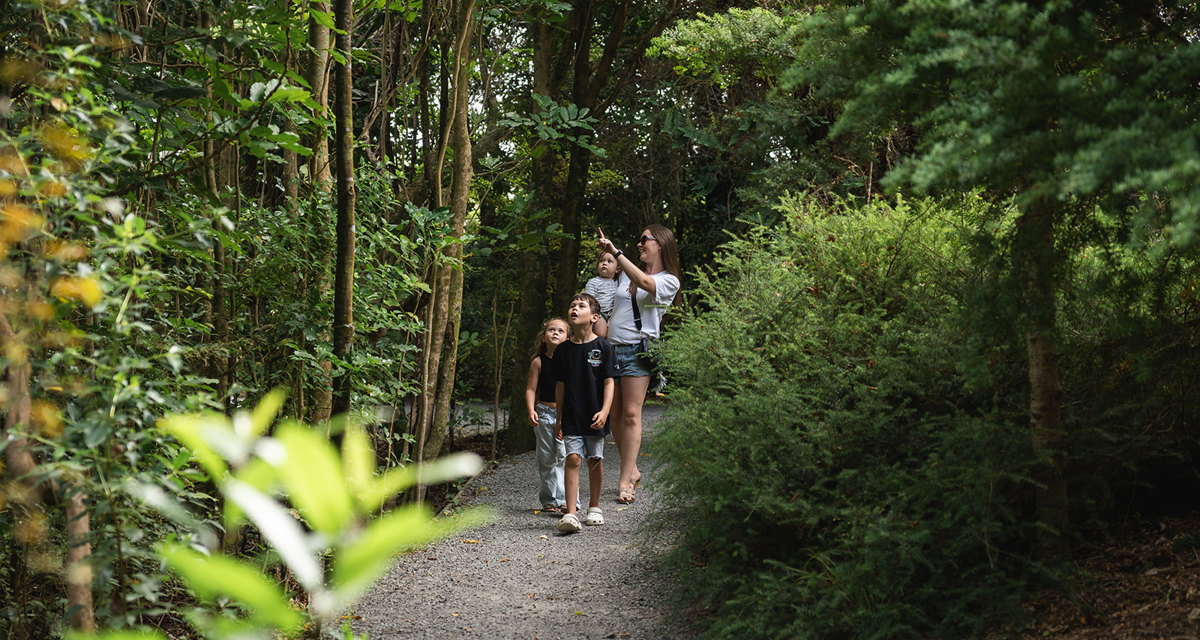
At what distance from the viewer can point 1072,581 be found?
323 centimetres

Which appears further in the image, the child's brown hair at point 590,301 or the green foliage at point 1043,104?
the child's brown hair at point 590,301

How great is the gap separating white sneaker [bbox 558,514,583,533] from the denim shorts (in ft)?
3.99

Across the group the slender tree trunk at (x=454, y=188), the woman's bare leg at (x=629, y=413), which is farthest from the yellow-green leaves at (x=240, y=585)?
the woman's bare leg at (x=629, y=413)

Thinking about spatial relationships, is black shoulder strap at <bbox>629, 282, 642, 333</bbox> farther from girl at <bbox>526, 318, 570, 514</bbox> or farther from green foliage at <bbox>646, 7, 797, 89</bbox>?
green foliage at <bbox>646, 7, 797, 89</bbox>

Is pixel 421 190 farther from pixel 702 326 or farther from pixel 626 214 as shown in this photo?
pixel 626 214

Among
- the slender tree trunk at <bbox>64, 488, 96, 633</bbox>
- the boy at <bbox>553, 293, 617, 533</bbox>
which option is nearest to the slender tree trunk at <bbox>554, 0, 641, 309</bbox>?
the boy at <bbox>553, 293, 617, 533</bbox>

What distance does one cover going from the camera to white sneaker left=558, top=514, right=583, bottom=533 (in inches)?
233

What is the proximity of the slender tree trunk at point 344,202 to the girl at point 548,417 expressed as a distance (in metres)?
2.57

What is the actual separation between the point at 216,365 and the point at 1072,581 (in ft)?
12.7

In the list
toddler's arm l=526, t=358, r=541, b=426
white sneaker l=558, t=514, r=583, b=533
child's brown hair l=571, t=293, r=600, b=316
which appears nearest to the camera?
white sneaker l=558, t=514, r=583, b=533

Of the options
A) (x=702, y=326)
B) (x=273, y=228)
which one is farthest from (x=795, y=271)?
(x=273, y=228)

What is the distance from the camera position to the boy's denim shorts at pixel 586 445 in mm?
6105

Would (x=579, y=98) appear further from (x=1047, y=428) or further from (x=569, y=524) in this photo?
(x=1047, y=428)

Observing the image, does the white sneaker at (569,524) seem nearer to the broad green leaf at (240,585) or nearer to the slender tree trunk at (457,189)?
the slender tree trunk at (457,189)
